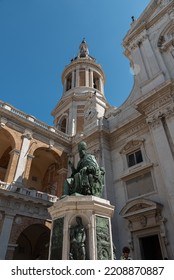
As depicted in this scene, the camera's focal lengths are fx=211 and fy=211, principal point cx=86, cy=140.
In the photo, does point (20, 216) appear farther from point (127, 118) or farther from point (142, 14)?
point (142, 14)

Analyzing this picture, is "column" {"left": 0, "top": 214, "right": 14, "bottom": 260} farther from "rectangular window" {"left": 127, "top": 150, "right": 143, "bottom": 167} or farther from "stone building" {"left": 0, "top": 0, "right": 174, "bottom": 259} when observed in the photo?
"rectangular window" {"left": 127, "top": 150, "right": 143, "bottom": 167}

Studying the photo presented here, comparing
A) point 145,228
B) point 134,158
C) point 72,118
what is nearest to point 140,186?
point 134,158

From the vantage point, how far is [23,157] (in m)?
15.3

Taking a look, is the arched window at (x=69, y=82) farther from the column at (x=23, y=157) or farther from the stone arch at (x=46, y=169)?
the column at (x=23, y=157)

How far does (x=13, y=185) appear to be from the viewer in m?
13.4

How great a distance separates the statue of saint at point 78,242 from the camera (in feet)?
15.5

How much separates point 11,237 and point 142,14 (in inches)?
813

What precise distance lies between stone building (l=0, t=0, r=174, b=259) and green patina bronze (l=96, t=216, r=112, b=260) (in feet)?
19.1

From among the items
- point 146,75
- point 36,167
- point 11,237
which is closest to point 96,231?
point 11,237

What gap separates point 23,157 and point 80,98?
46.7 feet

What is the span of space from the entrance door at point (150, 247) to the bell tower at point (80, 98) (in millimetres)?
10760

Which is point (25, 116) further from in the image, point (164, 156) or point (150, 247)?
point (150, 247)

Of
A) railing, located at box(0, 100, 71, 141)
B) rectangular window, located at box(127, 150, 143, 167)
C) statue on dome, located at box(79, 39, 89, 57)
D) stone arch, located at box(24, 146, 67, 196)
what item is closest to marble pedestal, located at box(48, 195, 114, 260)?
rectangular window, located at box(127, 150, 143, 167)

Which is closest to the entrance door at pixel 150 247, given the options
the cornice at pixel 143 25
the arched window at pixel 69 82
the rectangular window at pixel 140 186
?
the rectangular window at pixel 140 186
